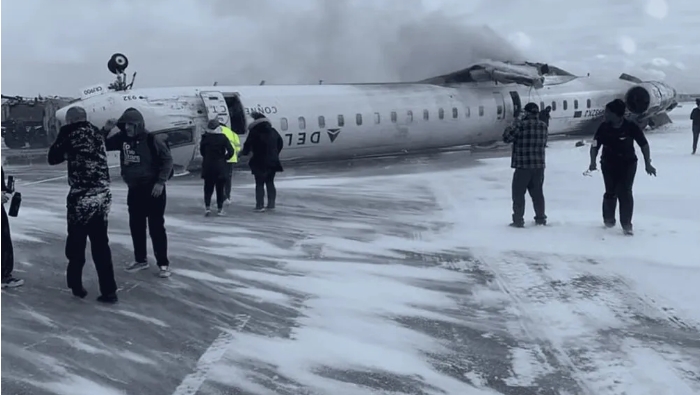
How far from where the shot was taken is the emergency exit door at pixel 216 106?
1681 cm

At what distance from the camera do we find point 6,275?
22.1 ft

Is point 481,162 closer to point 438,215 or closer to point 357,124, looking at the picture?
point 357,124

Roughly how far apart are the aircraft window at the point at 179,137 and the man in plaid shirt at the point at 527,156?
9.03 m

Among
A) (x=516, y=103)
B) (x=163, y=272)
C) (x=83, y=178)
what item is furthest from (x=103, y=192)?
(x=516, y=103)

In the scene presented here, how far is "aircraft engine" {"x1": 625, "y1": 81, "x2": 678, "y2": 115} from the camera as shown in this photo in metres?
25.7

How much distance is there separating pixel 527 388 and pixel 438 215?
674cm

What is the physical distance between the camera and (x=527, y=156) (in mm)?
9633

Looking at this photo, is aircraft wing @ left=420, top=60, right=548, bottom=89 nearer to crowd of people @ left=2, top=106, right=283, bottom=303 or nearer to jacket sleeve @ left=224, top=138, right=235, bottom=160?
jacket sleeve @ left=224, top=138, right=235, bottom=160

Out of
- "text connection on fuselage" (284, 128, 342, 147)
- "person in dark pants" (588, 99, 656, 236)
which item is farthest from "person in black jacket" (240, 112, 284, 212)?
"text connection on fuselage" (284, 128, 342, 147)

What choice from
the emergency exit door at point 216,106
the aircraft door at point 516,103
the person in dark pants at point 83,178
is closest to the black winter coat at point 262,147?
the emergency exit door at point 216,106

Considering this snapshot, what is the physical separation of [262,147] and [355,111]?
7913 millimetres

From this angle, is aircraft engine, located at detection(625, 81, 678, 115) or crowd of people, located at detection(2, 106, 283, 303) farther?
aircraft engine, located at detection(625, 81, 678, 115)

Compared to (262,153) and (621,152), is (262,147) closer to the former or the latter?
(262,153)

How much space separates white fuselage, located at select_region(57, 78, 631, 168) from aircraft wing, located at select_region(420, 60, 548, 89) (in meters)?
0.37
